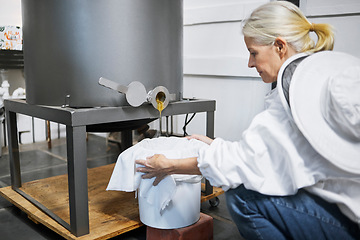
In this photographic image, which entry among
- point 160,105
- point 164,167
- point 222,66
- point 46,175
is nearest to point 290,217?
point 164,167

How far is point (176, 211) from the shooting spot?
1.22 meters

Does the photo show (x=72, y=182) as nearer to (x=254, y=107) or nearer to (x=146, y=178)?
(x=146, y=178)

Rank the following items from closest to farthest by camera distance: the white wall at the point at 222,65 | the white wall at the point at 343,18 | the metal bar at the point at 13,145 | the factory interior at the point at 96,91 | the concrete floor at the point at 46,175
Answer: the factory interior at the point at 96,91 → the concrete floor at the point at 46,175 → the metal bar at the point at 13,145 → the white wall at the point at 343,18 → the white wall at the point at 222,65

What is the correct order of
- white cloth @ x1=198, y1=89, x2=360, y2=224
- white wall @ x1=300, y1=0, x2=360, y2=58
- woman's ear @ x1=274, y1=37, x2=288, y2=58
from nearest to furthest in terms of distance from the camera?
white cloth @ x1=198, y1=89, x2=360, y2=224
woman's ear @ x1=274, y1=37, x2=288, y2=58
white wall @ x1=300, y1=0, x2=360, y2=58

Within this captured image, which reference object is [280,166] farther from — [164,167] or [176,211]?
[176,211]

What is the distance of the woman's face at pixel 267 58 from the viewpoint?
1.02m

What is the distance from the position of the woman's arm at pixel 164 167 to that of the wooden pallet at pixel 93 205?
289mm

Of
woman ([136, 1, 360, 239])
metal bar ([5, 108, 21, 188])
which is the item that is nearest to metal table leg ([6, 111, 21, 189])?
metal bar ([5, 108, 21, 188])

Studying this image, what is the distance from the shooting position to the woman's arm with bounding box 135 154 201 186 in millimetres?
1008

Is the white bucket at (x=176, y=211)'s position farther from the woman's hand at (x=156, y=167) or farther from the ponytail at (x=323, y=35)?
the ponytail at (x=323, y=35)

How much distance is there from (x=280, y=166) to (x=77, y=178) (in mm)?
690

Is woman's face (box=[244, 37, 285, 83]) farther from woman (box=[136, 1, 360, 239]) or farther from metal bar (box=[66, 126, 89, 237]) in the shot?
metal bar (box=[66, 126, 89, 237])

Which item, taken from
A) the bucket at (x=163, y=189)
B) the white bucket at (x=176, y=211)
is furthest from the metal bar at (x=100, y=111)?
the white bucket at (x=176, y=211)

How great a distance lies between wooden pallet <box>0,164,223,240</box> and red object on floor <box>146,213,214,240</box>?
0.11 metres
